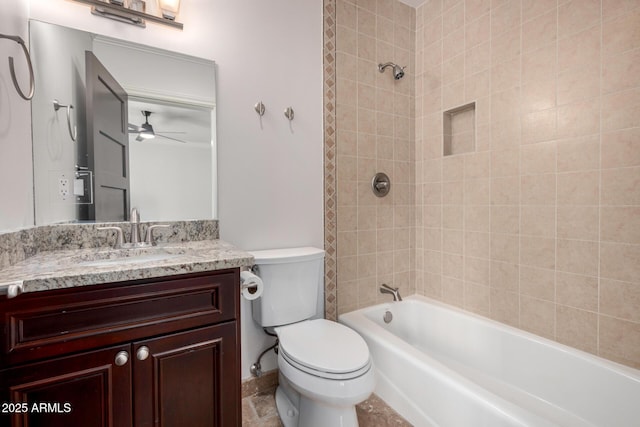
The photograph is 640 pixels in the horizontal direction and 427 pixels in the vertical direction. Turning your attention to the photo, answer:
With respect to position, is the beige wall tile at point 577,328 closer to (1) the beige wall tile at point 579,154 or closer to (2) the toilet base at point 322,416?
(1) the beige wall tile at point 579,154

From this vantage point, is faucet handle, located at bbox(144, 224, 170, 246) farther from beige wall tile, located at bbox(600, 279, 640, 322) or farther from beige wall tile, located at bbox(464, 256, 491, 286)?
beige wall tile, located at bbox(600, 279, 640, 322)

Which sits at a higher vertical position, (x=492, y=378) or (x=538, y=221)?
(x=538, y=221)

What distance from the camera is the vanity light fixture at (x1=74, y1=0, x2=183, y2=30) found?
4.40 feet

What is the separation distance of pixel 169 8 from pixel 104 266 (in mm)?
1261

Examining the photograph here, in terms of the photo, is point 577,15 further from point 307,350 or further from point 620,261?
point 307,350

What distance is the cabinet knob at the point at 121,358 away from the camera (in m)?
0.89

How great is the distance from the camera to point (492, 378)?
172 cm

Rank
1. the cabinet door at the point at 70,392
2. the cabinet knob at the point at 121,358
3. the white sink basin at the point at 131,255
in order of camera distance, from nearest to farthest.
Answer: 1. the cabinet door at the point at 70,392
2. the cabinet knob at the point at 121,358
3. the white sink basin at the point at 131,255

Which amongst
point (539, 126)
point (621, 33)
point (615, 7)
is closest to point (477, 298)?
point (539, 126)

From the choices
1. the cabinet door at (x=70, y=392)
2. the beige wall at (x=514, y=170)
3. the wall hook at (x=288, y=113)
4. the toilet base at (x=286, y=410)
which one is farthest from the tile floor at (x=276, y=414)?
the wall hook at (x=288, y=113)

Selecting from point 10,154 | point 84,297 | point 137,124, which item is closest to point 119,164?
point 137,124

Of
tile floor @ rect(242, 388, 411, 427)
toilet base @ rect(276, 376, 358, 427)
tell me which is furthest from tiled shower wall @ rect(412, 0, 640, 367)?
toilet base @ rect(276, 376, 358, 427)

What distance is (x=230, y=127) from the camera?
164 centimetres

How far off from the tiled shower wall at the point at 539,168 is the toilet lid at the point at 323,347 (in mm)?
1047
